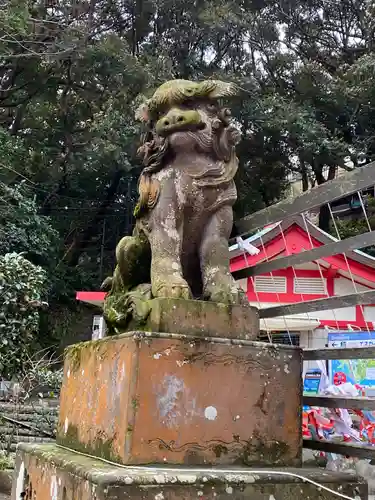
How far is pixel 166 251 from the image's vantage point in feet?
8.10


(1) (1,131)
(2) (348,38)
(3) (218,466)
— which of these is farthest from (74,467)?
(2) (348,38)

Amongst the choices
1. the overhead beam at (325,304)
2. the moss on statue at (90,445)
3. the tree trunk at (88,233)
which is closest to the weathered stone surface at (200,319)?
the overhead beam at (325,304)

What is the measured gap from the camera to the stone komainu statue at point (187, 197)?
2500mm

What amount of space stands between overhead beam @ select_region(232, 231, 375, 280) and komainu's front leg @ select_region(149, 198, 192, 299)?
→ 19.8 inches

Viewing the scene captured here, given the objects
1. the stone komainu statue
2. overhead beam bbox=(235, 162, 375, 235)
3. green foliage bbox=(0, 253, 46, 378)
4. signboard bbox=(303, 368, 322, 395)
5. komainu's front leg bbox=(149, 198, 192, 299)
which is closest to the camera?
overhead beam bbox=(235, 162, 375, 235)

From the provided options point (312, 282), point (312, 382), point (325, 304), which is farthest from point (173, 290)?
point (312, 282)

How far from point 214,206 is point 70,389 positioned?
1.12 metres

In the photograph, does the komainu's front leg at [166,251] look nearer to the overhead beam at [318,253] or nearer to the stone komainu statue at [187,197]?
the stone komainu statue at [187,197]

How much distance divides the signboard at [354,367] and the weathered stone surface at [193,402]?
2765mm

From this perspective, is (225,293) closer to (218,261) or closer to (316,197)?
(218,261)

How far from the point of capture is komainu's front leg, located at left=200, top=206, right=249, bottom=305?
2.45 m

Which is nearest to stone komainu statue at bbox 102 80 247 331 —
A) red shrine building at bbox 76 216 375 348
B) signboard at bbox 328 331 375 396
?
signboard at bbox 328 331 375 396

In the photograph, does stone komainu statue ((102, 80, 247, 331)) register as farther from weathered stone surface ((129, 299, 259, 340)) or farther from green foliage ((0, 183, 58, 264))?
green foliage ((0, 183, 58, 264))

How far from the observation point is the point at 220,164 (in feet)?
8.57
